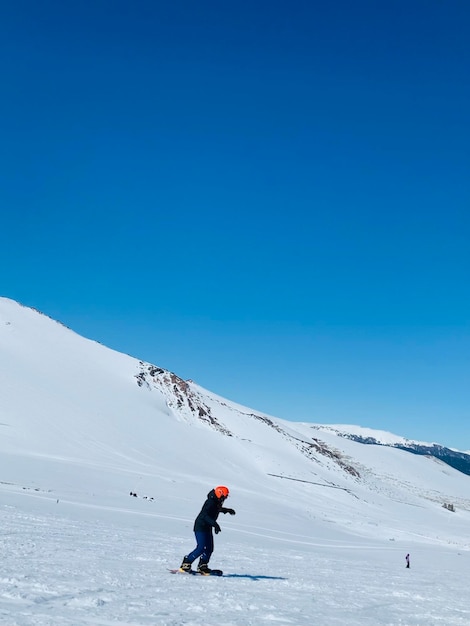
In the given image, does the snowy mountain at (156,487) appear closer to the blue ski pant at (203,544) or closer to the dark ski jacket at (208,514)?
the blue ski pant at (203,544)

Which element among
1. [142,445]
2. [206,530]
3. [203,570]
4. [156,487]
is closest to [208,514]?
A: [206,530]

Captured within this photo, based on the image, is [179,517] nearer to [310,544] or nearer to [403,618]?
[310,544]

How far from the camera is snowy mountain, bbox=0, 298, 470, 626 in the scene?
11.1 metres

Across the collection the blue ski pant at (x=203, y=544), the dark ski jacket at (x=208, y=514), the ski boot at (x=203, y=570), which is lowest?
the ski boot at (x=203, y=570)

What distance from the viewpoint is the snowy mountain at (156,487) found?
1112cm

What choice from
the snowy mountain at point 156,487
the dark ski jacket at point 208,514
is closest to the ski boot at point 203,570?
the dark ski jacket at point 208,514

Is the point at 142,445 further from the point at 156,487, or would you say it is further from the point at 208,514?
the point at 208,514

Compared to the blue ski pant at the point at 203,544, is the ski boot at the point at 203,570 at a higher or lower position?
lower

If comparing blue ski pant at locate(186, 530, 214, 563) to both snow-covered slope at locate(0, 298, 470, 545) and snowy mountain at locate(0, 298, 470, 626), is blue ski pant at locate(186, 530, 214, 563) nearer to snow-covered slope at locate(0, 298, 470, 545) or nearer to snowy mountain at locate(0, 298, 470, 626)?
snowy mountain at locate(0, 298, 470, 626)

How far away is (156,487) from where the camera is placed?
110 ft

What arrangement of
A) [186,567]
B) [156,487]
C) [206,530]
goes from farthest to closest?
[156,487], [206,530], [186,567]

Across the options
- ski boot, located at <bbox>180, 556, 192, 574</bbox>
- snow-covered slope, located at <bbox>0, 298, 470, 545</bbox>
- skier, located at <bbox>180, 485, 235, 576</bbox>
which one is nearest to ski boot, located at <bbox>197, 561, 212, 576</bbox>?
skier, located at <bbox>180, 485, 235, 576</bbox>

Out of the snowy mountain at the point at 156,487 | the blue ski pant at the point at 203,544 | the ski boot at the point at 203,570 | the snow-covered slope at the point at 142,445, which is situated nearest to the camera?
the snowy mountain at the point at 156,487

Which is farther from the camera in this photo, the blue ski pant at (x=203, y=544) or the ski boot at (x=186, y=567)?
the blue ski pant at (x=203, y=544)
